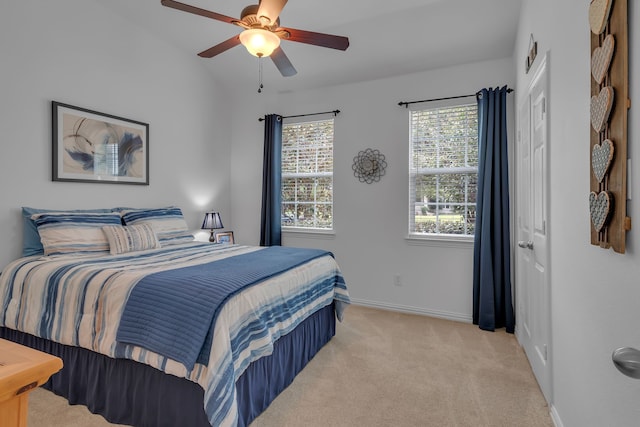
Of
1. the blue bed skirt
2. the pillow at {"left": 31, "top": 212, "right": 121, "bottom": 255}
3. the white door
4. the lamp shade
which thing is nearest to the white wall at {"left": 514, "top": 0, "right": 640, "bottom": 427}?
the white door

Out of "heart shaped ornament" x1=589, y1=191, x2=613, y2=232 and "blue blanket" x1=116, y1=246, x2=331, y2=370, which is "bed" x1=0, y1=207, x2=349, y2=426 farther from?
"heart shaped ornament" x1=589, y1=191, x2=613, y2=232

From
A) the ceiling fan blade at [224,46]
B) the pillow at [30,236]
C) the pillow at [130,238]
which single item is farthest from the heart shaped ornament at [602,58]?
the pillow at [30,236]

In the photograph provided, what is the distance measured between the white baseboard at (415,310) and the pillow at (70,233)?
2.70 meters

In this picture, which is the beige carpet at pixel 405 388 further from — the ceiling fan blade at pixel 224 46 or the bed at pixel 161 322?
the ceiling fan blade at pixel 224 46

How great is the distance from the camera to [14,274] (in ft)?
7.40

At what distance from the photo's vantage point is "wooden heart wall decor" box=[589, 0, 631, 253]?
0.98 m

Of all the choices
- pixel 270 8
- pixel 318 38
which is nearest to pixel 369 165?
pixel 318 38

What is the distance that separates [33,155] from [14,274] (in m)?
1.00

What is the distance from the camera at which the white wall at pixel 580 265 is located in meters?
0.98

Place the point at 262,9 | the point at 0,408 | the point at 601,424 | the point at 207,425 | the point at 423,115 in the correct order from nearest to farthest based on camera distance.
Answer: the point at 0,408, the point at 601,424, the point at 207,425, the point at 262,9, the point at 423,115

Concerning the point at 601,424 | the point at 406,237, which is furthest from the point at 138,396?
the point at 406,237

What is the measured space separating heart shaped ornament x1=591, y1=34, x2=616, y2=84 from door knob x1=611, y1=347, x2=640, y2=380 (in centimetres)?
89

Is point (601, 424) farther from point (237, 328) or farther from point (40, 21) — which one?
point (40, 21)

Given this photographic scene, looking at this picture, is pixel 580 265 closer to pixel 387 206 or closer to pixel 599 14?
pixel 599 14
